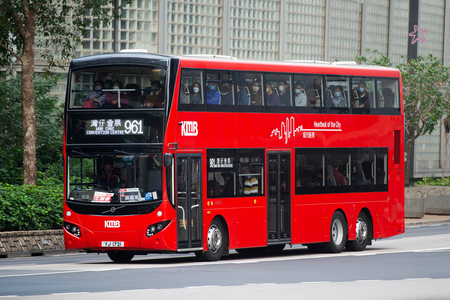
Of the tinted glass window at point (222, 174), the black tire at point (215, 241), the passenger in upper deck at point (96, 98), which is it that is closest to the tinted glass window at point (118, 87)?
the passenger in upper deck at point (96, 98)

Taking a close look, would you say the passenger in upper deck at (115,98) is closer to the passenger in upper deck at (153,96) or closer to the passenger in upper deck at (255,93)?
the passenger in upper deck at (153,96)

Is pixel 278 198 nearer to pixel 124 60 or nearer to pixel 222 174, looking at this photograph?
pixel 222 174

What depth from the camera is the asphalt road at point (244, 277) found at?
14.1 m

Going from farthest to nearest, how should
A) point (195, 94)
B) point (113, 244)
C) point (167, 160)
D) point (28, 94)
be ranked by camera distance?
point (28, 94) → point (195, 94) → point (113, 244) → point (167, 160)

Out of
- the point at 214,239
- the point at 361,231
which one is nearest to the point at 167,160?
the point at 214,239

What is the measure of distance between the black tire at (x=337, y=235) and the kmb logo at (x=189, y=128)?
17.1ft

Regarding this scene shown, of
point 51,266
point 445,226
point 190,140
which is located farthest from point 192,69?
point 445,226

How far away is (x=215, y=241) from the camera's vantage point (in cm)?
2033

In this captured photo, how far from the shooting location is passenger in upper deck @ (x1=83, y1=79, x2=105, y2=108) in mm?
19438

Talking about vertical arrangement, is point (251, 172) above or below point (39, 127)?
below

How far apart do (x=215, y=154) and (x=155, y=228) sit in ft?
7.14

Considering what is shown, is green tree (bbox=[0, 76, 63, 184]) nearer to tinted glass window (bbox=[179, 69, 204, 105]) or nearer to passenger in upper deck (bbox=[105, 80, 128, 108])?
passenger in upper deck (bbox=[105, 80, 128, 108])

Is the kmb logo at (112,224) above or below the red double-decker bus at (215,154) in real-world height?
below

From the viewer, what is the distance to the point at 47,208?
25.9 meters
